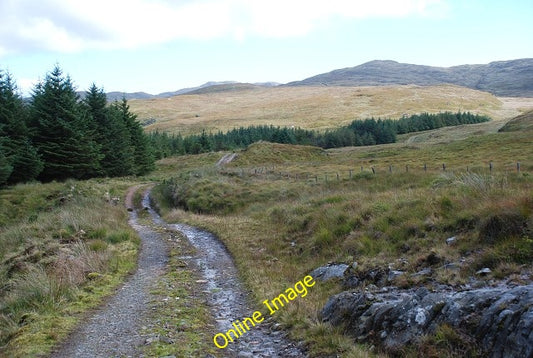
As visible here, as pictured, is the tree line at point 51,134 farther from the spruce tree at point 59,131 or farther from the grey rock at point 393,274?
the grey rock at point 393,274

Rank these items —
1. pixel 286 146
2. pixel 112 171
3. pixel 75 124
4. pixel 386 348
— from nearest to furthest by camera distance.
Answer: pixel 386 348 → pixel 75 124 → pixel 112 171 → pixel 286 146

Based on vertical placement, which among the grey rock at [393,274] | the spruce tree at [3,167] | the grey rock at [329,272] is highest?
the spruce tree at [3,167]

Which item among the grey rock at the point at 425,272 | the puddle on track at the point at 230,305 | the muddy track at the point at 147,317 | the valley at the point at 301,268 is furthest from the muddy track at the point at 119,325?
the grey rock at the point at 425,272

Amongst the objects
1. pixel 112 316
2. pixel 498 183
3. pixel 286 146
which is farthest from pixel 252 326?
pixel 286 146

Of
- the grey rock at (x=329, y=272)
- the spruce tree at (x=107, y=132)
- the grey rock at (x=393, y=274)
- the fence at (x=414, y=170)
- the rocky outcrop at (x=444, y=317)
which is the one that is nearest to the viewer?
the rocky outcrop at (x=444, y=317)

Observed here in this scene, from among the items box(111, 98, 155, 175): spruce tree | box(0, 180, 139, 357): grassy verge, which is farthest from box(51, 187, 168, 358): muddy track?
box(111, 98, 155, 175): spruce tree

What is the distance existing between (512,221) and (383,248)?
3.38 m

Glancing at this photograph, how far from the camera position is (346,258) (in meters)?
11.7

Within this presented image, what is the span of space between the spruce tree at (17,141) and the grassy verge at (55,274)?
76.1 ft

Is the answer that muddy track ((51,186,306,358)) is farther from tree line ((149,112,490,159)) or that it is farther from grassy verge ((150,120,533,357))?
tree line ((149,112,490,159))

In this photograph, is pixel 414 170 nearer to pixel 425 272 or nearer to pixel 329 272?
pixel 329 272

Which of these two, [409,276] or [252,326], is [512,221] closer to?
[409,276]

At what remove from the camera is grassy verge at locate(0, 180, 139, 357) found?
337 inches

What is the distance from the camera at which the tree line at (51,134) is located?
137ft
